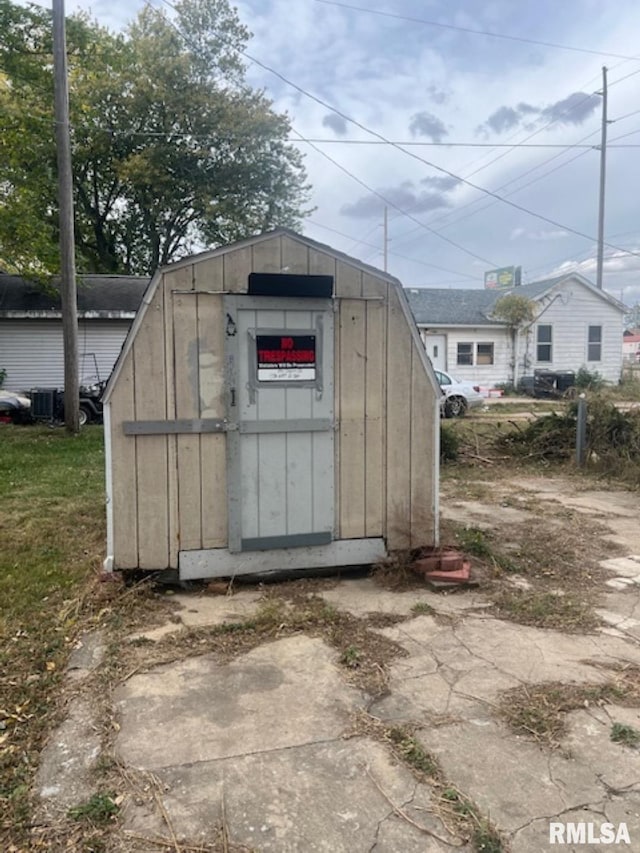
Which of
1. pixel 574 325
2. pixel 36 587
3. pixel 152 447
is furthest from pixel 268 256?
pixel 574 325

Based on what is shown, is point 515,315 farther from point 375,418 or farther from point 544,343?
point 375,418

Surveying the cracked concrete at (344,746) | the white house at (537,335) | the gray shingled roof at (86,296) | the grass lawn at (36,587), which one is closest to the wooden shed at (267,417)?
the grass lawn at (36,587)

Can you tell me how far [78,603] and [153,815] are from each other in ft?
6.41

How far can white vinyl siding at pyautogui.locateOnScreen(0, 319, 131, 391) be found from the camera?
1577 cm

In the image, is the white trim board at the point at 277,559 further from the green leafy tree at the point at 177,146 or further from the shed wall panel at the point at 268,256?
the green leafy tree at the point at 177,146

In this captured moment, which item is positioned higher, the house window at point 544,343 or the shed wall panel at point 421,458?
the house window at point 544,343

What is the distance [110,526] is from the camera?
3.68 meters

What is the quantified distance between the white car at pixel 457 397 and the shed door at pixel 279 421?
11.7 metres

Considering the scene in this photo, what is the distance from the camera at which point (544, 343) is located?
2247cm

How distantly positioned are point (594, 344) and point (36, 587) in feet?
75.5

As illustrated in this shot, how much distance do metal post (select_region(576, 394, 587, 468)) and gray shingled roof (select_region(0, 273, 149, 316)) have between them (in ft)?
37.9

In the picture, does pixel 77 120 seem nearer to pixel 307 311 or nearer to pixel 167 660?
pixel 307 311

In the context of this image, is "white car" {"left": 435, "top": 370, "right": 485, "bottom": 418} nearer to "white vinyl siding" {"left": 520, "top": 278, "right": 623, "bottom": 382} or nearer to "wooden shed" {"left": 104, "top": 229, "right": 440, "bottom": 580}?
"white vinyl siding" {"left": 520, "top": 278, "right": 623, "bottom": 382}

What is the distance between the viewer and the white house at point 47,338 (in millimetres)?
15586
